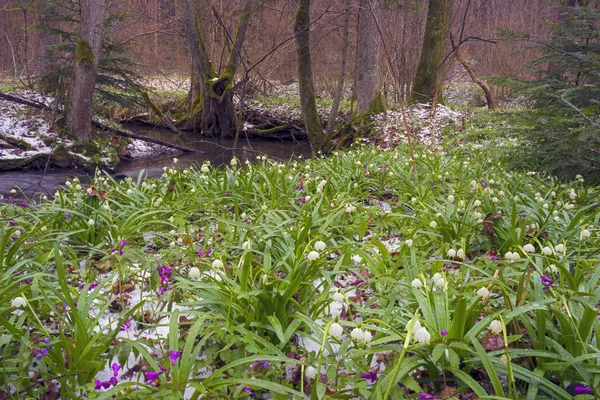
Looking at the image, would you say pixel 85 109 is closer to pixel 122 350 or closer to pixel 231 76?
pixel 231 76

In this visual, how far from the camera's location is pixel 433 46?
11.4 meters

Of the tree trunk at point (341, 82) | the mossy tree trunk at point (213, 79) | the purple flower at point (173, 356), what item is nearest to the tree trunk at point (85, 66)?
the mossy tree trunk at point (213, 79)

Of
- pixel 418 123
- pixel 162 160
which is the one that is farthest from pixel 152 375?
pixel 162 160

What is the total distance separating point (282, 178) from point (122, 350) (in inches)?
109

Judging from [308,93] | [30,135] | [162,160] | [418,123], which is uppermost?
[308,93]

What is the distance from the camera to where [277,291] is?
2111 millimetres

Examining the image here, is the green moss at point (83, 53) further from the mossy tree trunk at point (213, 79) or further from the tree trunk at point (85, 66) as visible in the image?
the mossy tree trunk at point (213, 79)

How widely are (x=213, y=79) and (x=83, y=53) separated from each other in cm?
401

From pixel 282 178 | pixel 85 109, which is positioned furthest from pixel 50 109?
pixel 282 178

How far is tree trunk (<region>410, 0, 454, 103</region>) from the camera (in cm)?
1125

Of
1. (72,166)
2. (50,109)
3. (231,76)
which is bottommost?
(72,166)

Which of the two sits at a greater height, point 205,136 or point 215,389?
point 215,389

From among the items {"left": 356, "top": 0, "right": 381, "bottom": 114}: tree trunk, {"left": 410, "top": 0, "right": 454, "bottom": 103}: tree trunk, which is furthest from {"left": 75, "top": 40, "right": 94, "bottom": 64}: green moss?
{"left": 410, "top": 0, "right": 454, "bottom": 103}: tree trunk

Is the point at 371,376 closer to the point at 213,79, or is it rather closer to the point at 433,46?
the point at 433,46
